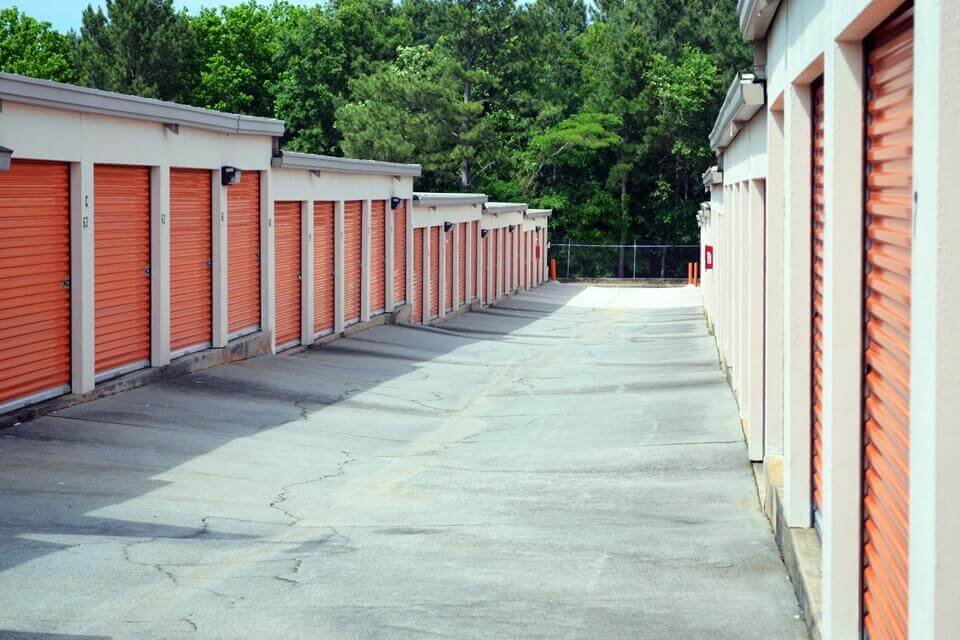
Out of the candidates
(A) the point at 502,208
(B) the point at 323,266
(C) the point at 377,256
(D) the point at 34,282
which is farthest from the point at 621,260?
(D) the point at 34,282

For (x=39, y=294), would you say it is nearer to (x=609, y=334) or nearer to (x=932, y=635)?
(x=932, y=635)

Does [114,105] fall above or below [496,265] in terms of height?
above

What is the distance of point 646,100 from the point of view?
69688 mm

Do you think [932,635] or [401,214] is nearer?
[932,635]

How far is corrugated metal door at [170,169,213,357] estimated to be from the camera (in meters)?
18.1

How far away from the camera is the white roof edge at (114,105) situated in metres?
13.6

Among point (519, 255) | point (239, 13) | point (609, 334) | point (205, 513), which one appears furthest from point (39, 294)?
point (239, 13)

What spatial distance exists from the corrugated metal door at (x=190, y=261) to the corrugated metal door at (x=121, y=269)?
812mm

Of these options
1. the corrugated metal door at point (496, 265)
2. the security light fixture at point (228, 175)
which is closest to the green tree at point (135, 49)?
the corrugated metal door at point (496, 265)

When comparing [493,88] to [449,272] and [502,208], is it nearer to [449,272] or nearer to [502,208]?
[502,208]

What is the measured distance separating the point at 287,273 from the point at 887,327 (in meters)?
18.3

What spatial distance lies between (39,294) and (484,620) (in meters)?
8.49

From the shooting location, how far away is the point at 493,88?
71.8 metres

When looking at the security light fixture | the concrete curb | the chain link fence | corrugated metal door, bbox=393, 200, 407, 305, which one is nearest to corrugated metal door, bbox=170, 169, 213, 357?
the security light fixture
